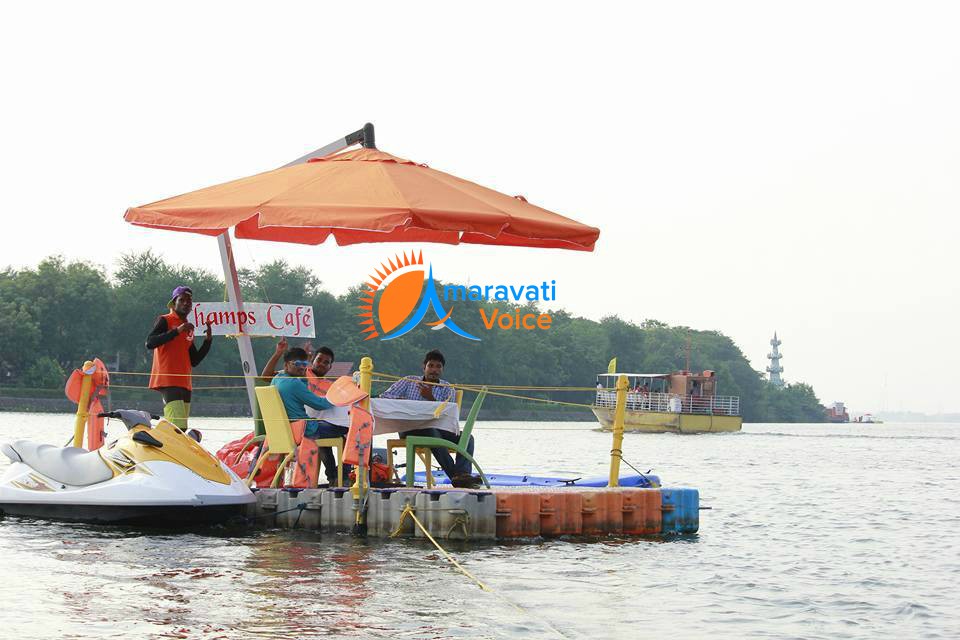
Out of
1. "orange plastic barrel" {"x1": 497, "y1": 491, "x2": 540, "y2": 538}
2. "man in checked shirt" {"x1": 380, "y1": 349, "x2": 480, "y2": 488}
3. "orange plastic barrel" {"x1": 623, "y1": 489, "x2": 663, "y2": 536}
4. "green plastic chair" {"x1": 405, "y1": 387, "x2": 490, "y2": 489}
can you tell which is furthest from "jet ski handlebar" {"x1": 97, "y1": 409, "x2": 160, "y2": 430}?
"orange plastic barrel" {"x1": 623, "y1": 489, "x2": 663, "y2": 536}

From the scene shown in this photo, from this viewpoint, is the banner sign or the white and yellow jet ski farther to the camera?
the banner sign

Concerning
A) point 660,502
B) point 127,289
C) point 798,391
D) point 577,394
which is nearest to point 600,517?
point 660,502

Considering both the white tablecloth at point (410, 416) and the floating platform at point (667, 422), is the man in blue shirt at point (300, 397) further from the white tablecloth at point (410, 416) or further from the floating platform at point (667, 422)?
the floating platform at point (667, 422)

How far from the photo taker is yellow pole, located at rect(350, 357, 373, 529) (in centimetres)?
1224

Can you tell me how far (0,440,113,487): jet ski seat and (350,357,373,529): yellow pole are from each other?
95.0 inches

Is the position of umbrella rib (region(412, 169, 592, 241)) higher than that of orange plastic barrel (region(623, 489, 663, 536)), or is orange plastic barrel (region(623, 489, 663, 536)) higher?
umbrella rib (region(412, 169, 592, 241))

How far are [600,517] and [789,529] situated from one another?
17.1 feet

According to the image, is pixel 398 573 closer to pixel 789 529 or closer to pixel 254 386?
pixel 254 386

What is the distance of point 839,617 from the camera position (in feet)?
33.8

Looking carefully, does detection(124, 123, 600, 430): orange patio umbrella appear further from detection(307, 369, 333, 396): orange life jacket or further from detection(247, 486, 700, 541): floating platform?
detection(247, 486, 700, 541): floating platform

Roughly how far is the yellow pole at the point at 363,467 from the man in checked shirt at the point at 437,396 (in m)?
0.71

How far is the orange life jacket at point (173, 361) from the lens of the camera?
13625 mm

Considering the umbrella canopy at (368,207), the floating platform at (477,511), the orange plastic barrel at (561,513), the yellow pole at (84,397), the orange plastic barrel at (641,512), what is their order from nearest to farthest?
the umbrella canopy at (368,207) < the floating platform at (477,511) < the orange plastic barrel at (561,513) < the orange plastic barrel at (641,512) < the yellow pole at (84,397)

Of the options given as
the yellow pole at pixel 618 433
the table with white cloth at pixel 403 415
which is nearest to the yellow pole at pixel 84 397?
the table with white cloth at pixel 403 415
